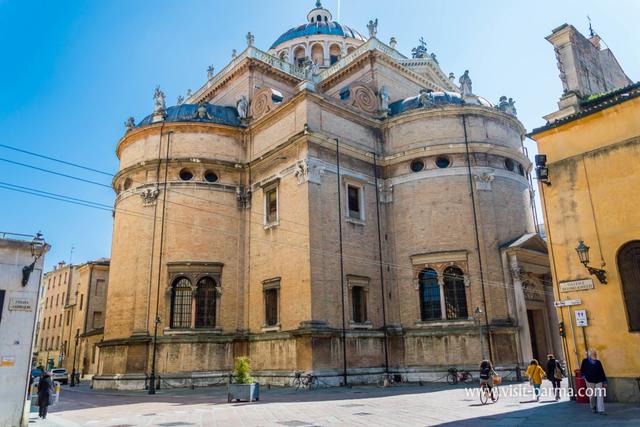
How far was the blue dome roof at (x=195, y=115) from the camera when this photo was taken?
1108 inches

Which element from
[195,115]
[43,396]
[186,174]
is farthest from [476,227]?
[43,396]

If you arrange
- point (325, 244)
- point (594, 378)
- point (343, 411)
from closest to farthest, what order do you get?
1. point (594, 378)
2. point (343, 411)
3. point (325, 244)

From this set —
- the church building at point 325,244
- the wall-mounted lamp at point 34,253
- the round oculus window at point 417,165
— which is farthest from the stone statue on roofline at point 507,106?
the wall-mounted lamp at point 34,253

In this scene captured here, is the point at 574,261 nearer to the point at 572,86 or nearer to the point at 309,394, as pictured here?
the point at 572,86

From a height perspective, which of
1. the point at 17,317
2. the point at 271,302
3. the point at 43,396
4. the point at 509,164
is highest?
the point at 509,164

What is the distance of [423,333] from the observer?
24.1 metres

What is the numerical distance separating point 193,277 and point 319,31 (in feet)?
94.9

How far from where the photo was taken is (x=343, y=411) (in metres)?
13.4

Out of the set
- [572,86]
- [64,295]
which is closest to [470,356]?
[572,86]

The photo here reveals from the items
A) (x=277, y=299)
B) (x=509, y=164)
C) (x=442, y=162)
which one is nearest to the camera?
(x=277, y=299)

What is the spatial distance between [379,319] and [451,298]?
11.7 ft

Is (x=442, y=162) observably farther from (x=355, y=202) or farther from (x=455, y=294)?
(x=455, y=294)

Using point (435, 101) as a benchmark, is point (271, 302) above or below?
below

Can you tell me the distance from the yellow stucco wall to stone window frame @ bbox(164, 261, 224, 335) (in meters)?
16.2
